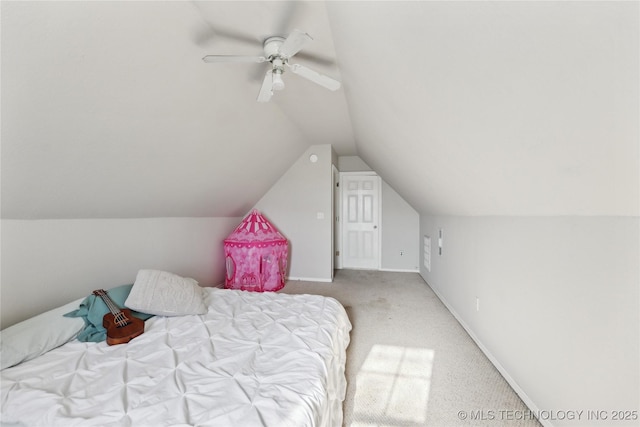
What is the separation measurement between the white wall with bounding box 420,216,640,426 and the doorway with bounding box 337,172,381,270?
10.2 ft

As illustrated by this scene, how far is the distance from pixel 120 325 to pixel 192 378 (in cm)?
74

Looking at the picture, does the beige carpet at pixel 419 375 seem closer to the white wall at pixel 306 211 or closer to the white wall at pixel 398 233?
the white wall at pixel 306 211

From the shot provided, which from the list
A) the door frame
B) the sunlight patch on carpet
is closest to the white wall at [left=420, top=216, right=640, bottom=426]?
the sunlight patch on carpet

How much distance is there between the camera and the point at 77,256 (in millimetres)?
2117

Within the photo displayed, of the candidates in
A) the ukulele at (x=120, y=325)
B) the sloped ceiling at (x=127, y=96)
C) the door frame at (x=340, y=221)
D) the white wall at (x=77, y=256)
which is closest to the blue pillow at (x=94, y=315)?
the ukulele at (x=120, y=325)

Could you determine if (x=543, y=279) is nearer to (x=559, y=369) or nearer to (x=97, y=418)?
(x=559, y=369)

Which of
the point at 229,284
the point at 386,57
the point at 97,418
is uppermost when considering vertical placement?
the point at 386,57

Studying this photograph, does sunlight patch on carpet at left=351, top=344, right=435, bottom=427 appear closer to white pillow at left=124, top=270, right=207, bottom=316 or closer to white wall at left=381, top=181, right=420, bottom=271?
white pillow at left=124, top=270, right=207, bottom=316

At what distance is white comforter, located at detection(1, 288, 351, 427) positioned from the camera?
1008 millimetres

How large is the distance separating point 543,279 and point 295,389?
1467mm

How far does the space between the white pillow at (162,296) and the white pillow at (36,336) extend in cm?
29

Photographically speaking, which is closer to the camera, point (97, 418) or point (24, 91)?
point (97, 418)

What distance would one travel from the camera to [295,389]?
115cm

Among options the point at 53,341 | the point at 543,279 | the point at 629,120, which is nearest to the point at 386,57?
the point at 629,120
